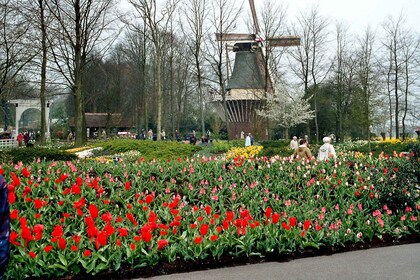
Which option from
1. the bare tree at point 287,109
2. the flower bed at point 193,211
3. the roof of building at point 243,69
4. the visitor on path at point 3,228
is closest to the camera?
the visitor on path at point 3,228

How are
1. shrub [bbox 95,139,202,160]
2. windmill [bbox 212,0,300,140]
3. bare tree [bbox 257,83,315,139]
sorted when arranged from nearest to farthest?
1. shrub [bbox 95,139,202,160]
2. bare tree [bbox 257,83,315,139]
3. windmill [bbox 212,0,300,140]

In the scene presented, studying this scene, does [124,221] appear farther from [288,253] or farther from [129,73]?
[129,73]

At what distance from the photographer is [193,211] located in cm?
695

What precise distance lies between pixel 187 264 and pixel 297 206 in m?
2.88

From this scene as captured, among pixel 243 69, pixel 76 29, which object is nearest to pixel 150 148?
pixel 76 29

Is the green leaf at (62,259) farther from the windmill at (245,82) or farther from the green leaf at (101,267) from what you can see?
the windmill at (245,82)

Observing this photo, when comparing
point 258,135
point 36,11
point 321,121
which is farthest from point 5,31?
point 321,121

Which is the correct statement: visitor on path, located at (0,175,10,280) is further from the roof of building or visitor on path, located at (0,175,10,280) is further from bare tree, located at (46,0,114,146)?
the roof of building

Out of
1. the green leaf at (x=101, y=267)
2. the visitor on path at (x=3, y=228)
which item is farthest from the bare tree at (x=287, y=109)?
the visitor on path at (x=3, y=228)

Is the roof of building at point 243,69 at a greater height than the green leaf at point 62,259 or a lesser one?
greater

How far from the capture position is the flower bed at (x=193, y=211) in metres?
5.33

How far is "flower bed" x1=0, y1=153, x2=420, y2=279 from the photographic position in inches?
210

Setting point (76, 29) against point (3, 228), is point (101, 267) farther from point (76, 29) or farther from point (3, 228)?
point (76, 29)

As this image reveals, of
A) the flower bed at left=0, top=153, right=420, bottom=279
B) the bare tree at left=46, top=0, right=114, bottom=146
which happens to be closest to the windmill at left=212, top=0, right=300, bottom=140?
the bare tree at left=46, top=0, right=114, bottom=146
